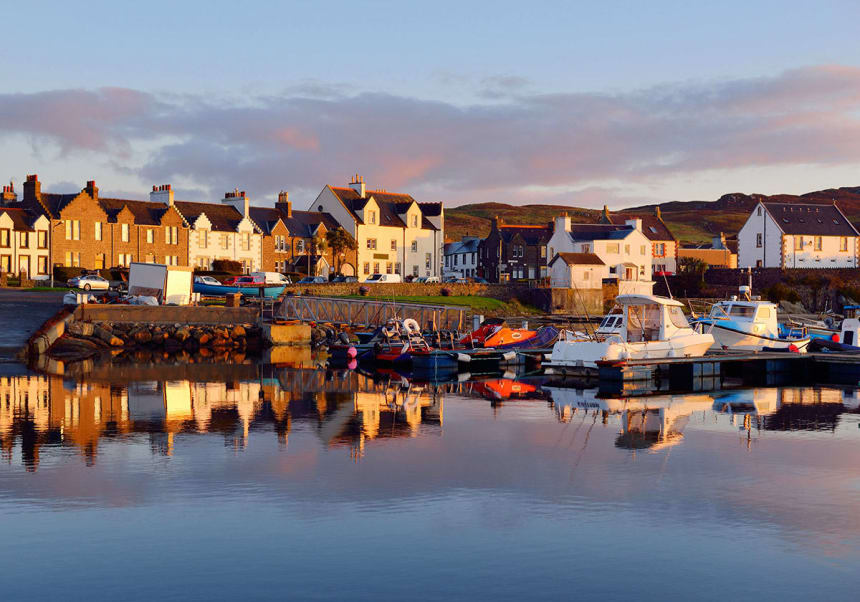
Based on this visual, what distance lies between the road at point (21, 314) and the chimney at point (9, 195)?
23.6 m

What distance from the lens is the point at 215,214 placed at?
96.1 m

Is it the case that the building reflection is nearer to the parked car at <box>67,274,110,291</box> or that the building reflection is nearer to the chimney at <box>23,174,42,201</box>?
the parked car at <box>67,274,110,291</box>

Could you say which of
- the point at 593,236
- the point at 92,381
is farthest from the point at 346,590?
the point at 593,236

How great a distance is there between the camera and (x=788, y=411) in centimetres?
3138

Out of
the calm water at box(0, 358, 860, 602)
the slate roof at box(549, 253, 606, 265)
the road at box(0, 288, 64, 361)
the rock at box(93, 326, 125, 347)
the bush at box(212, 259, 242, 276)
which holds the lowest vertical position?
the calm water at box(0, 358, 860, 602)

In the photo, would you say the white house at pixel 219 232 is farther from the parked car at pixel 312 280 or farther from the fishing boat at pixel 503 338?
the fishing boat at pixel 503 338

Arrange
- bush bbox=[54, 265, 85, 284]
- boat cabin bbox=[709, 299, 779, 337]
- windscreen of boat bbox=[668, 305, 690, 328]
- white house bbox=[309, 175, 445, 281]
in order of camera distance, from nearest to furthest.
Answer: windscreen of boat bbox=[668, 305, 690, 328], boat cabin bbox=[709, 299, 779, 337], bush bbox=[54, 265, 85, 284], white house bbox=[309, 175, 445, 281]

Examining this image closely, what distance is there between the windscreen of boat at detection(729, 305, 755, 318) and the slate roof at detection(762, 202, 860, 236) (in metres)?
58.0

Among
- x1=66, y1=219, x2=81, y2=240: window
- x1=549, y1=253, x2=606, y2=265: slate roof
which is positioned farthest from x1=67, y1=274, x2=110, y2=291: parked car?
x1=549, y1=253, x2=606, y2=265: slate roof

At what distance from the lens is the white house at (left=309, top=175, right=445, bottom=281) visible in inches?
4016

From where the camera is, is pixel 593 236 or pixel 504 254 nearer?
pixel 593 236

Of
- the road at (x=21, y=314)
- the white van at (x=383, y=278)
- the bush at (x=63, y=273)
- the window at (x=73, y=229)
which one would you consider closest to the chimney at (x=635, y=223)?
the white van at (x=383, y=278)

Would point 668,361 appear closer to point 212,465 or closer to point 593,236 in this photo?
point 212,465

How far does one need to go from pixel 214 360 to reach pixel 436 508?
109 ft
